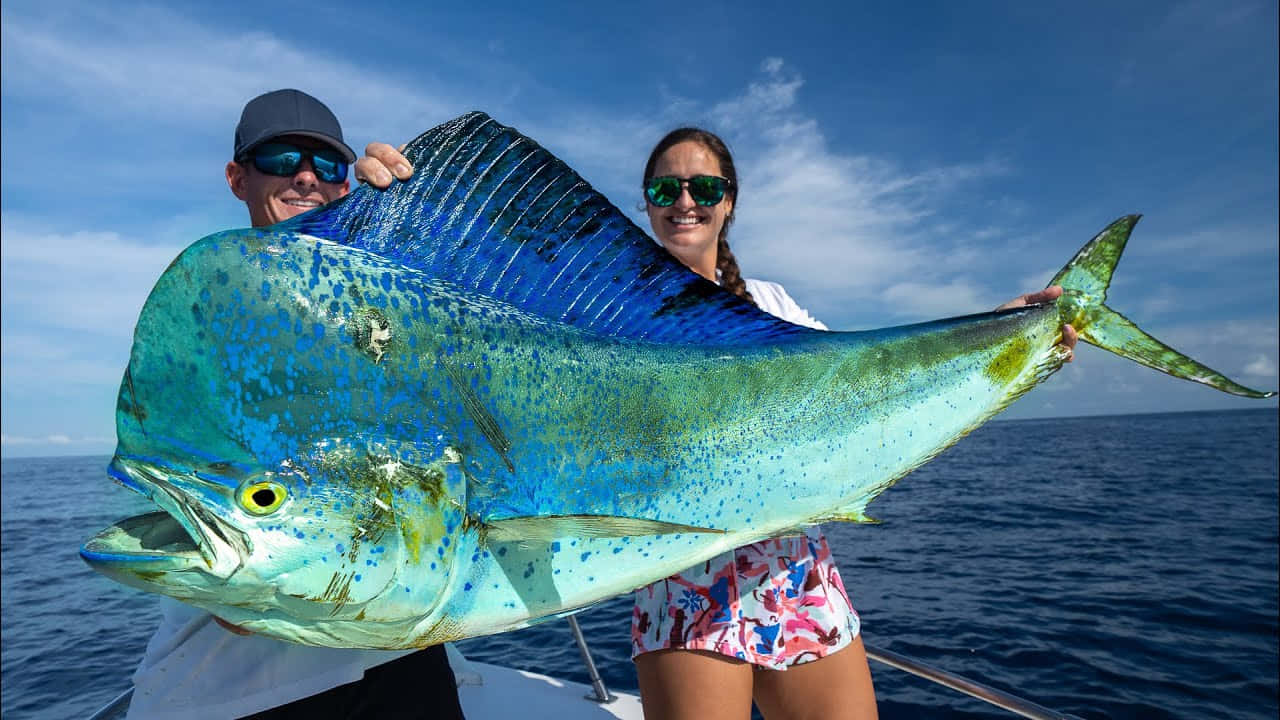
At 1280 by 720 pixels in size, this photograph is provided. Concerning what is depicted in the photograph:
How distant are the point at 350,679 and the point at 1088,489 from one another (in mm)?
31477

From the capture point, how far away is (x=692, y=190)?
104 inches

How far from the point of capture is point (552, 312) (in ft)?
4.68

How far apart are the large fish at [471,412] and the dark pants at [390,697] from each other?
3.35 feet

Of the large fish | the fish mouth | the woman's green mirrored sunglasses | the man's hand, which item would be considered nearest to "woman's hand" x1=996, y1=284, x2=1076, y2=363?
the large fish

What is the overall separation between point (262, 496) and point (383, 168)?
0.76 m

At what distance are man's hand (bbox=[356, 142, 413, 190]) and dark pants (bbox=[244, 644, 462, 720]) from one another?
156 centimetres

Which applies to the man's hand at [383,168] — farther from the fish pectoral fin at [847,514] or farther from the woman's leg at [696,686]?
the woman's leg at [696,686]

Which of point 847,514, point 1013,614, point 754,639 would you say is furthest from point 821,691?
point 1013,614

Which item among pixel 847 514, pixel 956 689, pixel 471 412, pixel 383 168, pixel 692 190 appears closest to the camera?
pixel 471 412

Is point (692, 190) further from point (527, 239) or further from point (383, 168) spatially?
point (383, 168)

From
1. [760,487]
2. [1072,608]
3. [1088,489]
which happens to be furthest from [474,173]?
[1088,489]

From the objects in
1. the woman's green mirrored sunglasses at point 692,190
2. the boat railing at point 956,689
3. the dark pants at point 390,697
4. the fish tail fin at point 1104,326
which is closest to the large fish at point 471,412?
the fish tail fin at point 1104,326

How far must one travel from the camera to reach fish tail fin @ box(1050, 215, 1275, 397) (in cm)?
202

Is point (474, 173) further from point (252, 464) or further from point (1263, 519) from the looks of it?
point (1263, 519)
